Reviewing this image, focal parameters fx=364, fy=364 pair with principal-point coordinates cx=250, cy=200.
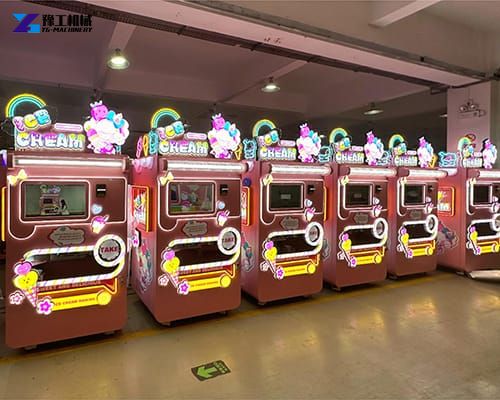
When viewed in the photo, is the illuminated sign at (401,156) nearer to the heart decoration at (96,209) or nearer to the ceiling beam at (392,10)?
the ceiling beam at (392,10)

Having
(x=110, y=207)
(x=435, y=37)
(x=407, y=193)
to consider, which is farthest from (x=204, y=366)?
(x=435, y=37)

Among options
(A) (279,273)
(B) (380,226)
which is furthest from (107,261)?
(B) (380,226)

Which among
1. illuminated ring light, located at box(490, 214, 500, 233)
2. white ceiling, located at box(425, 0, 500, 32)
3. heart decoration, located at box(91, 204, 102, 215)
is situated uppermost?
white ceiling, located at box(425, 0, 500, 32)

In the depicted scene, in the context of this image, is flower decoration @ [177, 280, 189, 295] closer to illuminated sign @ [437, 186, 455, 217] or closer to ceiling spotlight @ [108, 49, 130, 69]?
ceiling spotlight @ [108, 49, 130, 69]

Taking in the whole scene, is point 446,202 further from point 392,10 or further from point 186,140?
point 186,140

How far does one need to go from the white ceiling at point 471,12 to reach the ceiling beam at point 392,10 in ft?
3.48

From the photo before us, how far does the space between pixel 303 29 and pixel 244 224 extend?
251cm

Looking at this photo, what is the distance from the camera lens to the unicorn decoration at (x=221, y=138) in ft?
13.5

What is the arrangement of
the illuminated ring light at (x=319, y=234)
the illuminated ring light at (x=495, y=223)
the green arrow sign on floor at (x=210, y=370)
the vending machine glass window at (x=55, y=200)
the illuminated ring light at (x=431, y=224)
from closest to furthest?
1. the green arrow sign on floor at (x=210, y=370)
2. the vending machine glass window at (x=55, y=200)
3. the illuminated ring light at (x=319, y=234)
4. the illuminated ring light at (x=431, y=224)
5. the illuminated ring light at (x=495, y=223)

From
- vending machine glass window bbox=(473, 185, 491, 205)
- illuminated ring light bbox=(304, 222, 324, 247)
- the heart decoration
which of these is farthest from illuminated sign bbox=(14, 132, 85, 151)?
vending machine glass window bbox=(473, 185, 491, 205)

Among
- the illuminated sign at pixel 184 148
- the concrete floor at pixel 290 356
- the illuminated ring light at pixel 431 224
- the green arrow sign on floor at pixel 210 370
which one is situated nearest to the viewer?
the concrete floor at pixel 290 356

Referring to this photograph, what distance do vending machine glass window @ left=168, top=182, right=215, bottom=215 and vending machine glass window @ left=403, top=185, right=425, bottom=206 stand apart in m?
3.31

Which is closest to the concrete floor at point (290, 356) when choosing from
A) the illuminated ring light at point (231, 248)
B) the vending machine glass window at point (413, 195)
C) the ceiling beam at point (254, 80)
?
the illuminated ring light at point (231, 248)

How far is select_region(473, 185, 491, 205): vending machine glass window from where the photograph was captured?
6.10 meters
